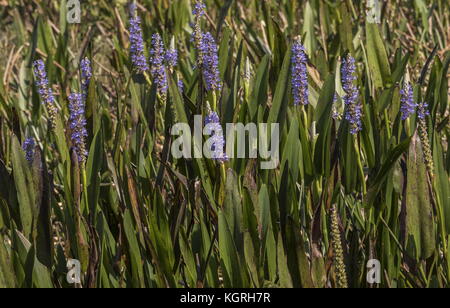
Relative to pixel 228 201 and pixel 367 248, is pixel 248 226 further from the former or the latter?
pixel 367 248

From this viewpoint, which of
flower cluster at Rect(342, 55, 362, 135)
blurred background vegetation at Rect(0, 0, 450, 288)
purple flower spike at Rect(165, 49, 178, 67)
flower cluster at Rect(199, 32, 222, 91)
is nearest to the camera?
blurred background vegetation at Rect(0, 0, 450, 288)

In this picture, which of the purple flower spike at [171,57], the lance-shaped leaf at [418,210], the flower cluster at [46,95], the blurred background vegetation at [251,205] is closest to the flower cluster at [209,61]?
the blurred background vegetation at [251,205]

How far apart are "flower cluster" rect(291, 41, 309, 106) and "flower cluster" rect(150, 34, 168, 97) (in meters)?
0.26

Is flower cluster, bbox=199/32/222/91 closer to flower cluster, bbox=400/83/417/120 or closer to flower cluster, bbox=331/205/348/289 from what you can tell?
flower cluster, bbox=400/83/417/120

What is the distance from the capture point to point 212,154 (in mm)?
1417

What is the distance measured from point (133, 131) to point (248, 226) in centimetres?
46

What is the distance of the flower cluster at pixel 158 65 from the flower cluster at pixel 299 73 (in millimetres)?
259

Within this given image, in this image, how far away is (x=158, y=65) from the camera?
1649mm

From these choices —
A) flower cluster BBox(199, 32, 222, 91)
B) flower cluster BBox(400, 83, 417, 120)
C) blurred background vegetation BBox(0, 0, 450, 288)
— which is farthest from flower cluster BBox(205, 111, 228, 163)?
flower cluster BBox(400, 83, 417, 120)

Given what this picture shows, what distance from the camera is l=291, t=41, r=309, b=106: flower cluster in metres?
1.51

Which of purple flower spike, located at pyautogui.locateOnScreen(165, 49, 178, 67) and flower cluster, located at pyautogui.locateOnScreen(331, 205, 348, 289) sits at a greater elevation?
purple flower spike, located at pyautogui.locateOnScreen(165, 49, 178, 67)

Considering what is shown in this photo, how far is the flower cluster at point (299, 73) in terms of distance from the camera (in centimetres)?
151

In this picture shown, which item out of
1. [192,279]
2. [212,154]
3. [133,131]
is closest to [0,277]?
[192,279]

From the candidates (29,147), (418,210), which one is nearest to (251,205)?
(418,210)
